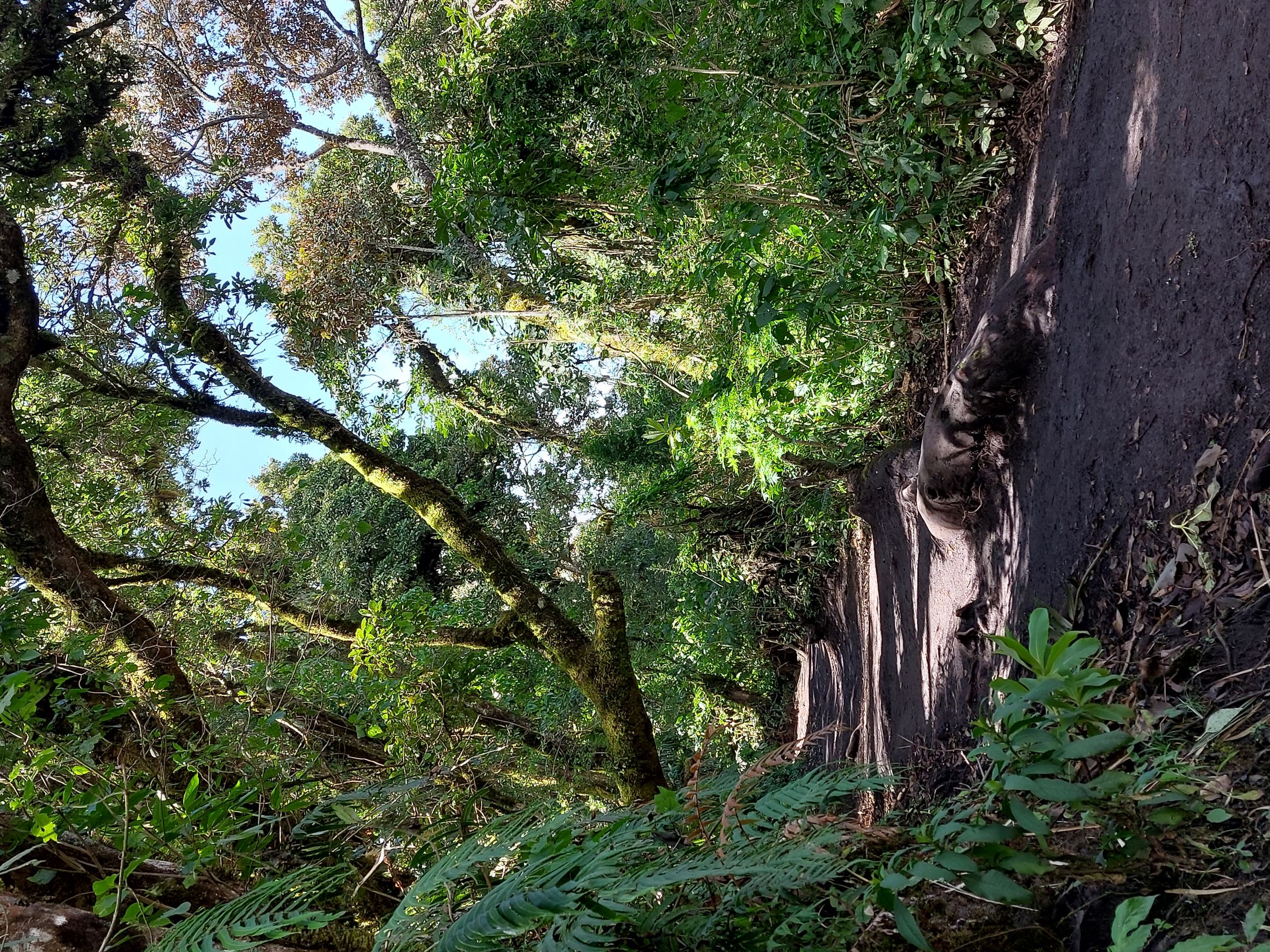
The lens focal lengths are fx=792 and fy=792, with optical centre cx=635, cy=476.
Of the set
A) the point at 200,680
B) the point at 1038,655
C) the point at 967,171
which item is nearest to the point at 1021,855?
the point at 1038,655

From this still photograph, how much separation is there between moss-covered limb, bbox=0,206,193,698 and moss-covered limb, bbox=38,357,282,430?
3.12 feet

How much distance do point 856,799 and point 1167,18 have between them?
4763 millimetres

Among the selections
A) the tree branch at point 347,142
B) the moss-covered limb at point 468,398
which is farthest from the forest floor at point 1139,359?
the tree branch at point 347,142

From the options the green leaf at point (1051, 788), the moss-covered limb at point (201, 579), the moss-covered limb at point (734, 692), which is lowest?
the green leaf at point (1051, 788)

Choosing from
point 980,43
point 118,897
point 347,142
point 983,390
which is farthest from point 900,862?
point 347,142

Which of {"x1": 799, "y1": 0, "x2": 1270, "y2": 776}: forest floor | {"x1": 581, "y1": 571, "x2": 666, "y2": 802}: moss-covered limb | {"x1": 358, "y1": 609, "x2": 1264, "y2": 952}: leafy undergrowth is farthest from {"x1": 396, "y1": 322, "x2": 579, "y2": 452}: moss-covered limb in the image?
{"x1": 358, "y1": 609, "x2": 1264, "y2": 952}: leafy undergrowth

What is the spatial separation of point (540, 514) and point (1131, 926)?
36.3ft

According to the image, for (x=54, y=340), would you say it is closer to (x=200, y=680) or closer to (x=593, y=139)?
(x=200, y=680)

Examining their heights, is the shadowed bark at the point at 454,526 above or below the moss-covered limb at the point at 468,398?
below

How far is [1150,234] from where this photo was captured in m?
2.78

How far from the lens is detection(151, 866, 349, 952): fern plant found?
171cm

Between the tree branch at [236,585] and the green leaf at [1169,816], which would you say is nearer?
the green leaf at [1169,816]

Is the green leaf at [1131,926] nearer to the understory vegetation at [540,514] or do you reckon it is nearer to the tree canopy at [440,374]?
the understory vegetation at [540,514]

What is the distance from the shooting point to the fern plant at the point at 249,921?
67.2 inches
